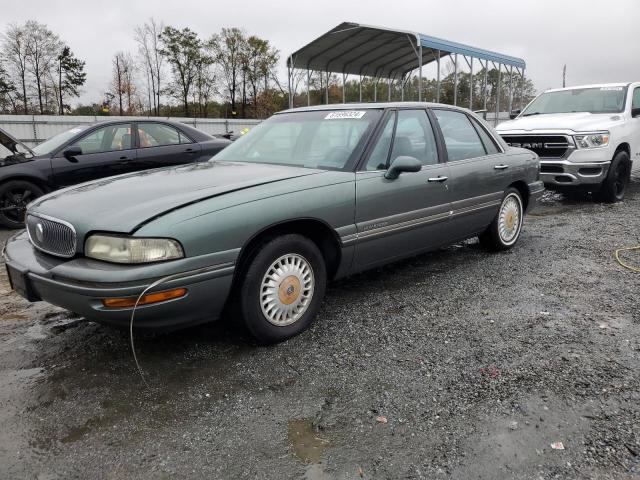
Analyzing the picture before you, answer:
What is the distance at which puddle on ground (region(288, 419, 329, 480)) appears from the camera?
80.2 inches

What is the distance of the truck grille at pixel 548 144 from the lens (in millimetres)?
7484

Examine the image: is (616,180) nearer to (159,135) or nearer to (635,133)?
(635,133)

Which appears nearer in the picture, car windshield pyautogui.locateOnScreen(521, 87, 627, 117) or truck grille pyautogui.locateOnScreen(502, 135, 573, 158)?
truck grille pyautogui.locateOnScreen(502, 135, 573, 158)

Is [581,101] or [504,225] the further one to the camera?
[581,101]

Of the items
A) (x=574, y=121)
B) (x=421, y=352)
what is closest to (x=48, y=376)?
(x=421, y=352)

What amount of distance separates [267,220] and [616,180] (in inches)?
287

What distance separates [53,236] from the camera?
285 centimetres

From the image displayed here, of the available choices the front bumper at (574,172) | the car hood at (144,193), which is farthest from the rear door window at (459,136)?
the front bumper at (574,172)

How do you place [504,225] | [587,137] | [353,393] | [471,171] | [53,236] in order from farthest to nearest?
[587,137] < [504,225] < [471,171] < [53,236] < [353,393]

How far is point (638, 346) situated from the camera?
9.91ft

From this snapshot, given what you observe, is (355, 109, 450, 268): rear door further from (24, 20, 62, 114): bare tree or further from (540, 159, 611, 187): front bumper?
(24, 20, 62, 114): bare tree

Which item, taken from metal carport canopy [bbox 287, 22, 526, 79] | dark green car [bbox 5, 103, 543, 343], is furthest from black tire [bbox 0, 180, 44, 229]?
metal carport canopy [bbox 287, 22, 526, 79]

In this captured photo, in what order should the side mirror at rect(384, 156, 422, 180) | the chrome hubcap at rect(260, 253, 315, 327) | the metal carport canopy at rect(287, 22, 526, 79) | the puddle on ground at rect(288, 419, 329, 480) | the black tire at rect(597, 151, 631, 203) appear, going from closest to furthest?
the puddle on ground at rect(288, 419, 329, 480)
the chrome hubcap at rect(260, 253, 315, 327)
the side mirror at rect(384, 156, 422, 180)
the black tire at rect(597, 151, 631, 203)
the metal carport canopy at rect(287, 22, 526, 79)

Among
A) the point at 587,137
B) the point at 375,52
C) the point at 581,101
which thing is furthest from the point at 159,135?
the point at 375,52
